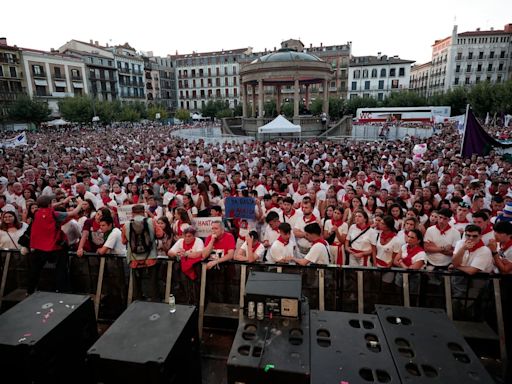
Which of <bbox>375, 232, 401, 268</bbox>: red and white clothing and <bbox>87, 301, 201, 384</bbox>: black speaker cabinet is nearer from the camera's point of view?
<bbox>87, 301, 201, 384</bbox>: black speaker cabinet

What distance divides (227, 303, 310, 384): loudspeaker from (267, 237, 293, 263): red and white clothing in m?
2.25

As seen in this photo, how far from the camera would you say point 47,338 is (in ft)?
9.17

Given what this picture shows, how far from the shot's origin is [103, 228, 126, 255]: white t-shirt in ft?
17.2

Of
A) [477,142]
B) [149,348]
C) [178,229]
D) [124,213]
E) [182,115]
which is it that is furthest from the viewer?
[182,115]

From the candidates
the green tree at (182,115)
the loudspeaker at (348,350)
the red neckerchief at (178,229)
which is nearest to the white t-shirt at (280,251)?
the red neckerchief at (178,229)

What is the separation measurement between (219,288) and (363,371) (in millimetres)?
3064

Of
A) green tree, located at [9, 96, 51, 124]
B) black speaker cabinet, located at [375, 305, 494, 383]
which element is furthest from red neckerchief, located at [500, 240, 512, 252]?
green tree, located at [9, 96, 51, 124]

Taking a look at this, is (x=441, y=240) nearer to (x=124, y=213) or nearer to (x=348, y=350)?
(x=348, y=350)

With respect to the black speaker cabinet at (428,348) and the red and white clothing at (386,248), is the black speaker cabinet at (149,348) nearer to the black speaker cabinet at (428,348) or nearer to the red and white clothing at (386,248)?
the black speaker cabinet at (428,348)

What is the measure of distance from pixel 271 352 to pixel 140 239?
294 centimetres

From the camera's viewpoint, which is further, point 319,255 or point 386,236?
point 386,236

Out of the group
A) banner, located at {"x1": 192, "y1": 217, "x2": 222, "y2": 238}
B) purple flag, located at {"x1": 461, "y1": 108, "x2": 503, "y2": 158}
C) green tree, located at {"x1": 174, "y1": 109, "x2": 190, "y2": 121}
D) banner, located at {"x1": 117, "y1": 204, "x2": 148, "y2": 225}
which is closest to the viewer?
banner, located at {"x1": 192, "y1": 217, "x2": 222, "y2": 238}

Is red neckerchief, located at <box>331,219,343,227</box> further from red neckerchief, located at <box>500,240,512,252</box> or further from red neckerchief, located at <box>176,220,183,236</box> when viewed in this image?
red neckerchief, located at <box>176,220,183,236</box>

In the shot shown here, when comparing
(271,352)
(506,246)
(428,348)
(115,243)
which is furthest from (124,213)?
(506,246)
